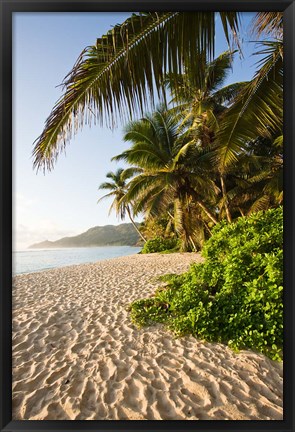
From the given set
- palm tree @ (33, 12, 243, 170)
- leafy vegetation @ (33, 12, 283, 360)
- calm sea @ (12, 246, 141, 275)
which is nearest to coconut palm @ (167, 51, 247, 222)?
leafy vegetation @ (33, 12, 283, 360)

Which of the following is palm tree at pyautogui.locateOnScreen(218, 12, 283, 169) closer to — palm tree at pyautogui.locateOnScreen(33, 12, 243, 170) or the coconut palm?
palm tree at pyautogui.locateOnScreen(33, 12, 243, 170)

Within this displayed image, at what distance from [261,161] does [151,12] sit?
838 centimetres

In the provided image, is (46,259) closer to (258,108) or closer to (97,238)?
(97,238)

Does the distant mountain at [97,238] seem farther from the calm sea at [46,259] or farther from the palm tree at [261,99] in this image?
the palm tree at [261,99]

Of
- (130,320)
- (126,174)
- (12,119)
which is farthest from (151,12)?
(126,174)

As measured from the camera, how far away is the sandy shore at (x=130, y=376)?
1.66 metres

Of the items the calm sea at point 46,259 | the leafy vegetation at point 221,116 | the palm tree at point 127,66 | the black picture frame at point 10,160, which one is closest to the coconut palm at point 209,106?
the leafy vegetation at point 221,116

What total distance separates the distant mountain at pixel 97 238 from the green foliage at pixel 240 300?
488 cm

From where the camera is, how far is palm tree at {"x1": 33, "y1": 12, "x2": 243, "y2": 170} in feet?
5.50

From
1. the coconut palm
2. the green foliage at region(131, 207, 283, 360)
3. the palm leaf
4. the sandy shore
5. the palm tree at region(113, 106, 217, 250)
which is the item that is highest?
the coconut palm

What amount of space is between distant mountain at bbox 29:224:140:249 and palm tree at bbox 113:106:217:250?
4.71m

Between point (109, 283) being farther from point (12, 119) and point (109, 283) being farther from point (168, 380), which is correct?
point (12, 119)

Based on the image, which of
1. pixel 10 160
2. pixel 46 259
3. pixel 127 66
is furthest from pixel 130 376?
pixel 46 259

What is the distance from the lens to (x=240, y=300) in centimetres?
274
